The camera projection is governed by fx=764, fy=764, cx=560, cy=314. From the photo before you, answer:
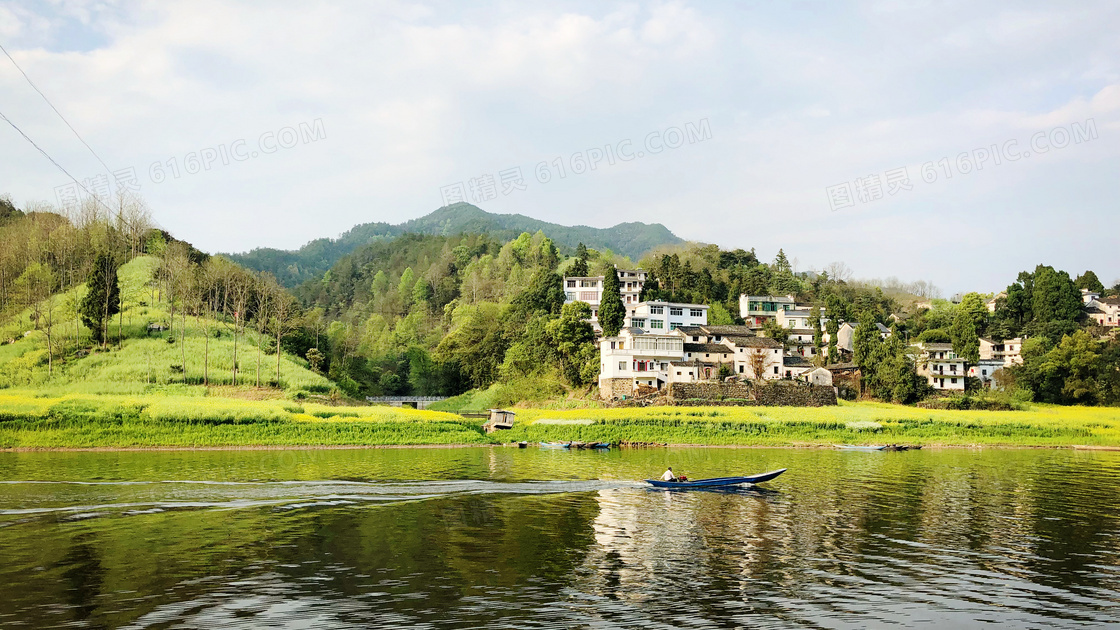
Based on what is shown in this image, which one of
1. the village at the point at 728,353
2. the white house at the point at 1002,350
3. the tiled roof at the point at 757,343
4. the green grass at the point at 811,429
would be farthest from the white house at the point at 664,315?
the white house at the point at 1002,350

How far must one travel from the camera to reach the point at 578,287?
105312 mm

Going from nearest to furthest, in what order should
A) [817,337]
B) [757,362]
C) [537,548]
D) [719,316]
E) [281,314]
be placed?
[537,548] < [757,362] < [281,314] < [817,337] < [719,316]

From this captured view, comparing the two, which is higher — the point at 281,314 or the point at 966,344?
the point at 281,314

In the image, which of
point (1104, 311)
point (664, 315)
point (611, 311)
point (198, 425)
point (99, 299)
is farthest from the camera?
point (1104, 311)

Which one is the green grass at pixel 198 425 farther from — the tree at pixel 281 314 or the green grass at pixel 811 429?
the tree at pixel 281 314

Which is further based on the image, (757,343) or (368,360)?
(368,360)

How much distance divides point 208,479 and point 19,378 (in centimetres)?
4436

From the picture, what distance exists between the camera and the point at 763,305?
109438 millimetres

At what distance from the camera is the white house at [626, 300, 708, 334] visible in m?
94.9

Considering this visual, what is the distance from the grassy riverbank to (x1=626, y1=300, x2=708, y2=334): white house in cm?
3050

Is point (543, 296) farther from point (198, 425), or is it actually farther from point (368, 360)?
point (198, 425)

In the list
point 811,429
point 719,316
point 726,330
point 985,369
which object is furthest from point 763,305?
point 811,429

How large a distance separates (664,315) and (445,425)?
48.0 meters

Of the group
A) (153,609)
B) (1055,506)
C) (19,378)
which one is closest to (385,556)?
(153,609)
